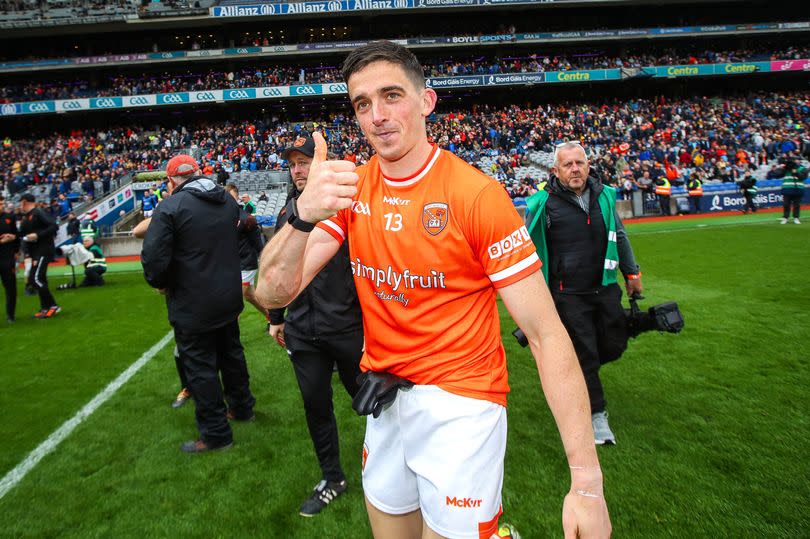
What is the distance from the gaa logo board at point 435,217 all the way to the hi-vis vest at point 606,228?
2412 mm


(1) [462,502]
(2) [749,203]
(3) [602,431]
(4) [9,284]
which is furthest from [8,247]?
(2) [749,203]

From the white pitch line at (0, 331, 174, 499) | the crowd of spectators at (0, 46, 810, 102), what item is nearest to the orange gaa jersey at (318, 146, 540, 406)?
the white pitch line at (0, 331, 174, 499)

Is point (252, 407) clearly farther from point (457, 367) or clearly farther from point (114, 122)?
point (114, 122)

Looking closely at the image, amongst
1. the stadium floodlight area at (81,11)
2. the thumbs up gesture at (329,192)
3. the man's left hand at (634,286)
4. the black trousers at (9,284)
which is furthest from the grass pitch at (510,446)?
the stadium floodlight area at (81,11)

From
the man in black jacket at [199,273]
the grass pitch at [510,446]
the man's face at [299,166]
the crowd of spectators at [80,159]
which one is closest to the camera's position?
the grass pitch at [510,446]

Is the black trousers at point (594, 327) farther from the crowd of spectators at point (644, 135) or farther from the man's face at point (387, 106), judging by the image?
the crowd of spectators at point (644, 135)

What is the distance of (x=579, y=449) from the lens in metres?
1.57

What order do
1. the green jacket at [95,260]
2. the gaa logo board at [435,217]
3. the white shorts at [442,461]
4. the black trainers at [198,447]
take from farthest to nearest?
1. the green jacket at [95,260]
2. the black trainers at [198,447]
3. the gaa logo board at [435,217]
4. the white shorts at [442,461]

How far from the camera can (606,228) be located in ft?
13.6

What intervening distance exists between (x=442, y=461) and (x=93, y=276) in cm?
1356

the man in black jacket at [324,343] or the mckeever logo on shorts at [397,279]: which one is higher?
the mckeever logo on shorts at [397,279]

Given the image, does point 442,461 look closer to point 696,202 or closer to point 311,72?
point 696,202

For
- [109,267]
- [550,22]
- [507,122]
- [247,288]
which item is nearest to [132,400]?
[247,288]

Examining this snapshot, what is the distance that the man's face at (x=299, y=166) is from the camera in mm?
3535
